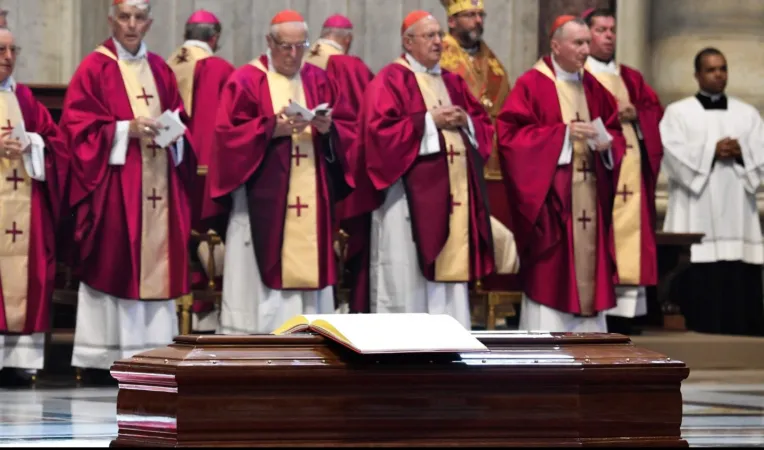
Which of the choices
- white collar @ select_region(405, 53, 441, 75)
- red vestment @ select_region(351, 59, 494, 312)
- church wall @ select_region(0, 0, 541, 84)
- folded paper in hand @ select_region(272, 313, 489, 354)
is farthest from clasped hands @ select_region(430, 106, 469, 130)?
folded paper in hand @ select_region(272, 313, 489, 354)

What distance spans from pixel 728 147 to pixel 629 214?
1520 millimetres

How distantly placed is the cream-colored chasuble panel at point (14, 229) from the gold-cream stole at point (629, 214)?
148 inches

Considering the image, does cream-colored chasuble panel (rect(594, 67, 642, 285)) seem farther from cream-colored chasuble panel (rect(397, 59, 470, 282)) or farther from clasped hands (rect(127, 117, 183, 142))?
clasped hands (rect(127, 117, 183, 142))

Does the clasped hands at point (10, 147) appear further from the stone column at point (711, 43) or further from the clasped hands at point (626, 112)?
the stone column at point (711, 43)

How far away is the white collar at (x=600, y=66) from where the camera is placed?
10555 mm

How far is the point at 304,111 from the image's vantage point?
8.44 metres

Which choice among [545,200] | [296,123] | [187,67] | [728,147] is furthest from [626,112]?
[187,67]

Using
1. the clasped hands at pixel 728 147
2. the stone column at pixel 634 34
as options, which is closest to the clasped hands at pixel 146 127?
the clasped hands at pixel 728 147

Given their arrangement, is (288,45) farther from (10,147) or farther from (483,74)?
(483,74)

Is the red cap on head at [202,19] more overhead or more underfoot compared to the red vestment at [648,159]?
more overhead

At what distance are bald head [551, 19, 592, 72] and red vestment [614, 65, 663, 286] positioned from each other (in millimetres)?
885

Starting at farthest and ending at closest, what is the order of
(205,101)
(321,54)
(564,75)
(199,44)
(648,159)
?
1. (321,54)
2. (199,44)
3. (205,101)
4. (648,159)
5. (564,75)

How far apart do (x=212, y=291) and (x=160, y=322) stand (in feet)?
2.07

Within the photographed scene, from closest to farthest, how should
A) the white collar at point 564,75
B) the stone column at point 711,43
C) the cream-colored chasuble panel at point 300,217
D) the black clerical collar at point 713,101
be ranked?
the cream-colored chasuble panel at point 300,217 < the white collar at point 564,75 < the black clerical collar at point 713,101 < the stone column at point 711,43
